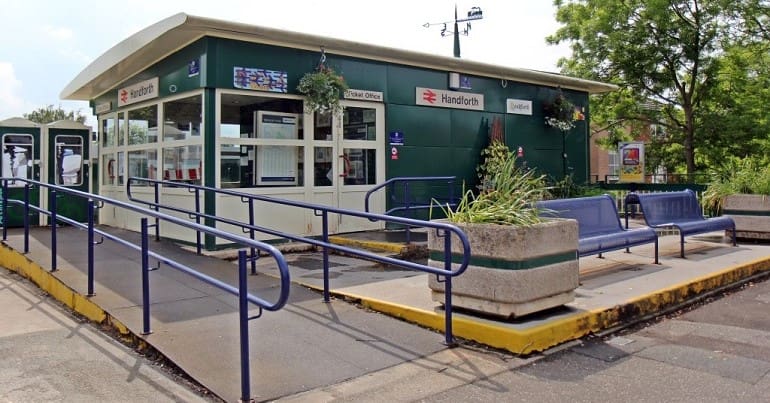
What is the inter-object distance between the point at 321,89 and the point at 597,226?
15.2 ft

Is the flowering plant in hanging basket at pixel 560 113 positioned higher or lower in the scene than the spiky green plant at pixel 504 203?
higher

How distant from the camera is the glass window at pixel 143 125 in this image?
1101 cm

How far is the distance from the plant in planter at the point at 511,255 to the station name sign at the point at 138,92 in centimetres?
703

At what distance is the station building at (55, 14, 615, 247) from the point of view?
31.9 feet

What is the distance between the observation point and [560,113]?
14727 millimetres

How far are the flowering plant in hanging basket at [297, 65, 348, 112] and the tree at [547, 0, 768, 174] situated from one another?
1668cm

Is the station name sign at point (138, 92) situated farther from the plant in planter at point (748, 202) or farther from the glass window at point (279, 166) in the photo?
the plant in planter at point (748, 202)

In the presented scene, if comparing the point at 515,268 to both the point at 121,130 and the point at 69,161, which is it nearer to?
the point at 121,130

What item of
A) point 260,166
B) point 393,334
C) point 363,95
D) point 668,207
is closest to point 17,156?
point 260,166

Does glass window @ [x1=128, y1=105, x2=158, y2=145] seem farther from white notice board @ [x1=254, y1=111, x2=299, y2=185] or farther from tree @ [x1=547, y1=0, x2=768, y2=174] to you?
tree @ [x1=547, y1=0, x2=768, y2=174]

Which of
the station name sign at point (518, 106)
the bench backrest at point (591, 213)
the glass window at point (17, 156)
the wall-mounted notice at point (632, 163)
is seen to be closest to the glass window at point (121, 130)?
the glass window at point (17, 156)

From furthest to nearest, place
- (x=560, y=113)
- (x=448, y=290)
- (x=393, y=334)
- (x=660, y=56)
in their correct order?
(x=660, y=56) → (x=560, y=113) → (x=393, y=334) → (x=448, y=290)

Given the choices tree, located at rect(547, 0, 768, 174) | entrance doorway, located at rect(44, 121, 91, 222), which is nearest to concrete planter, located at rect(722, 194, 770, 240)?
entrance doorway, located at rect(44, 121, 91, 222)

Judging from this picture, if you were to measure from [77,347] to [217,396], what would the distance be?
1673 millimetres
